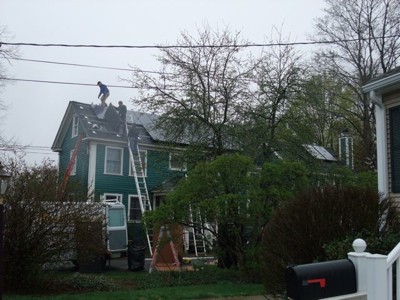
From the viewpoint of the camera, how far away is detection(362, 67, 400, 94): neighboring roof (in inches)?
395

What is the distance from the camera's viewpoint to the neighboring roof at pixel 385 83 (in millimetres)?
10035

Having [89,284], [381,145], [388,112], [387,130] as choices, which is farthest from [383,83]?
[89,284]

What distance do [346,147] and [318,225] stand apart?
89.0ft

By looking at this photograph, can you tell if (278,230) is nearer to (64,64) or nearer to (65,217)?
(65,217)

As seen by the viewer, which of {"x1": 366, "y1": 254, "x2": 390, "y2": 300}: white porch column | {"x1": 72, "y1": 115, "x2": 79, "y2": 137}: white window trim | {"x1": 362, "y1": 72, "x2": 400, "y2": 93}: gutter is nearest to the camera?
{"x1": 366, "y1": 254, "x2": 390, "y2": 300}: white porch column

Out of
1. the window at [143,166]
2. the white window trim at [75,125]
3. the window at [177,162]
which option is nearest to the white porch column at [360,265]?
the window at [177,162]

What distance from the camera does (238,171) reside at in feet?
44.9

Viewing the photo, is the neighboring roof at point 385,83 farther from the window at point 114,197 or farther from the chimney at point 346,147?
the chimney at point 346,147

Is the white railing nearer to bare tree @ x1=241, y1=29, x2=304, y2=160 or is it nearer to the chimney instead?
bare tree @ x1=241, y1=29, x2=304, y2=160

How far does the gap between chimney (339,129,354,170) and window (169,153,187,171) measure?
54.3ft

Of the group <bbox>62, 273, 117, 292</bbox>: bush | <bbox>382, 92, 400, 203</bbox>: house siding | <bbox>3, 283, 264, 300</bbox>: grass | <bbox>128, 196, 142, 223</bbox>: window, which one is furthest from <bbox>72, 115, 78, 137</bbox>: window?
<bbox>382, 92, 400, 203</bbox>: house siding

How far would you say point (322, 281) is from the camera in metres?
4.86

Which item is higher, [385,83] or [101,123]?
[101,123]

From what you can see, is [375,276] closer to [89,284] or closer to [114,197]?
[89,284]
